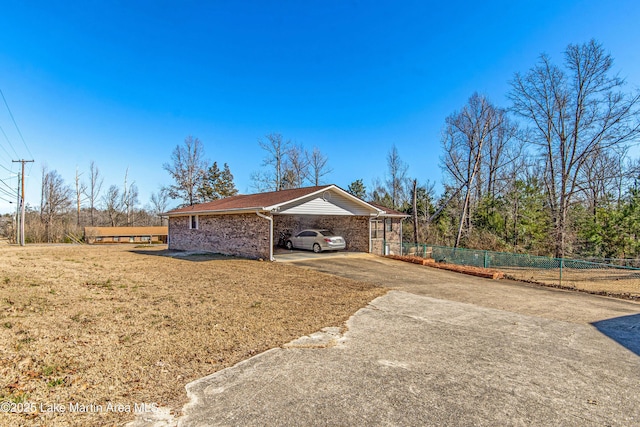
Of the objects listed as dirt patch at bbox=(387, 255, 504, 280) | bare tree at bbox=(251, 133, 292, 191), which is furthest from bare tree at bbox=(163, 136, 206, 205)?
dirt patch at bbox=(387, 255, 504, 280)

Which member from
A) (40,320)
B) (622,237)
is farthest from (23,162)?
(622,237)

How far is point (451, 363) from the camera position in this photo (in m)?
4.00

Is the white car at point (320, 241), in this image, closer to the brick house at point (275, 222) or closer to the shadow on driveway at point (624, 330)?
the brick house at point (275, 222)

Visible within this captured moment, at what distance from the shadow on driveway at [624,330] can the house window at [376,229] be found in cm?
1250

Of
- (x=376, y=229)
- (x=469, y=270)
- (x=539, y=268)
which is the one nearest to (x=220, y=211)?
(x=376, y=229)

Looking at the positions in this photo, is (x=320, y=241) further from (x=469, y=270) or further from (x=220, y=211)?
(x=469, y=270)

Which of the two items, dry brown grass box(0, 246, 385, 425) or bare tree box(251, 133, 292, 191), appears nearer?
dry brown grass box(0, 246, 385, 425)

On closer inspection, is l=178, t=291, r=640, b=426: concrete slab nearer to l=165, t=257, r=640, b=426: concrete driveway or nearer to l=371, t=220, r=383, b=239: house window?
l=165, t=257, r=640, b=426: concrete driveway

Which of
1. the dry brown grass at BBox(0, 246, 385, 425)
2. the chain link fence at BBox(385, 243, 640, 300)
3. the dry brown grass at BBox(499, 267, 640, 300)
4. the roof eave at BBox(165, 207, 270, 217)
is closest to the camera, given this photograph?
the dry brown grass at BBox(0, 246, 385, 425)

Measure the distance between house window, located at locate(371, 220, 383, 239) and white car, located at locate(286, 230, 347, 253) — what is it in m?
1.90

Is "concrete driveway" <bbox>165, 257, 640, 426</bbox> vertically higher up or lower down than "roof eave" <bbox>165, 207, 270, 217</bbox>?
lower down

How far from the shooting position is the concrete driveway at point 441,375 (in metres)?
2.87

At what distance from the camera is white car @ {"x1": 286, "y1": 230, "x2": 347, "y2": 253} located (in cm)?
1709

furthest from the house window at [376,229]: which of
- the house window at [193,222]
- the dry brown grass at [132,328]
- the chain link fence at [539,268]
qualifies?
the house window at [193,222]
